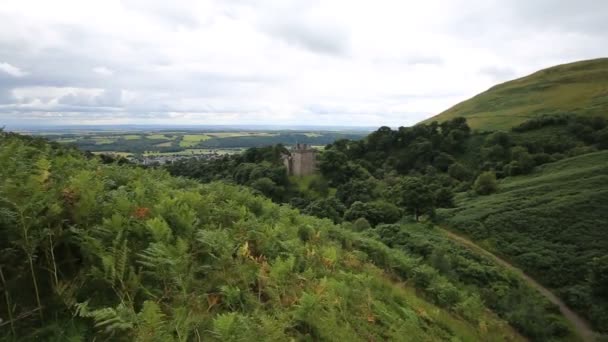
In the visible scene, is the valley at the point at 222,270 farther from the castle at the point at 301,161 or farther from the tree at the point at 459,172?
the castle at the point at 301,161

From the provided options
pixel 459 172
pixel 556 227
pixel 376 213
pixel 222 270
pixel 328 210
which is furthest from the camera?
pixel 459 172

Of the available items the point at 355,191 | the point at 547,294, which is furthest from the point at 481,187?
the point at 547,294

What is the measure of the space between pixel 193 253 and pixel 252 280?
3.08 feet

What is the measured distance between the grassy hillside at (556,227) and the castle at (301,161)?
29.6 metres

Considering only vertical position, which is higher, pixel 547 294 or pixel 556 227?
pixel 556 227

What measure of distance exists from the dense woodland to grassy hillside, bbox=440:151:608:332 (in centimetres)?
8

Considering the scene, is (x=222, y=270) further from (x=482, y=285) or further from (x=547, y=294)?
(x=547, y=294)

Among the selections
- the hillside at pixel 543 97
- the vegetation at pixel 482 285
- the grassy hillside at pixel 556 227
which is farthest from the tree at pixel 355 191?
the hillside at pixel 543 97

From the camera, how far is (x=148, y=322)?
328 cm

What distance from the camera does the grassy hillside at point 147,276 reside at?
11.7 feet

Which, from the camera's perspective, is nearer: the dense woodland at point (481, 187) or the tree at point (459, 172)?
the dense woodland at point (481, 187)

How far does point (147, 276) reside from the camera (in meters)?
4.43

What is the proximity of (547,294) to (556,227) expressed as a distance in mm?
10443

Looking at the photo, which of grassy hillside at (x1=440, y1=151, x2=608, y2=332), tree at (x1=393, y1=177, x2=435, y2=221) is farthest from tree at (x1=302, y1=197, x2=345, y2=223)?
grassy hillside at (x1=440, y1=151, x2=608, y2=332)
